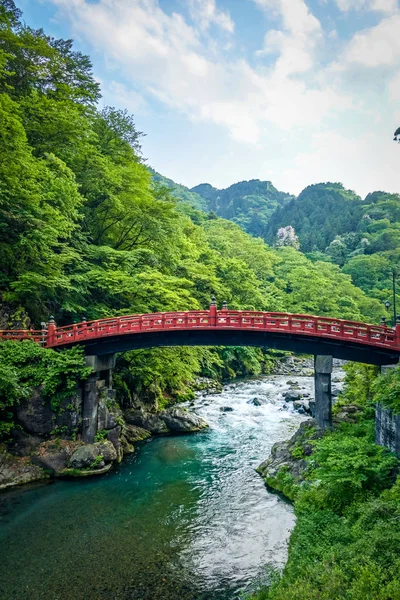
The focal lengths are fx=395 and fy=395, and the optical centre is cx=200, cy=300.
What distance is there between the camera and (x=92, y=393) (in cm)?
2039

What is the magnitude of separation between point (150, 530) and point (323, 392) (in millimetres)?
10524

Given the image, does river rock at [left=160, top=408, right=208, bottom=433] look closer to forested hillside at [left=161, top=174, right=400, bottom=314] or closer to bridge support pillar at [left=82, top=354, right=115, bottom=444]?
bridge support pillar at [left=82, top=354, right=115, bottom=444]

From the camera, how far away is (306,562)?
944 cm

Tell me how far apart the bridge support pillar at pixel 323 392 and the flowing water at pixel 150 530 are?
3.87 meters

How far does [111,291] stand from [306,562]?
17062mm

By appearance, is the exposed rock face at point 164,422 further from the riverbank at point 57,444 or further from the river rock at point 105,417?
the river rock at point 105,417

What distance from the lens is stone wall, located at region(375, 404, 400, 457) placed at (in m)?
14.2

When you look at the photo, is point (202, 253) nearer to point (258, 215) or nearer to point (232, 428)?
point (232, 428)

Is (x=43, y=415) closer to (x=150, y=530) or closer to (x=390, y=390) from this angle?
(x=150, y=530)

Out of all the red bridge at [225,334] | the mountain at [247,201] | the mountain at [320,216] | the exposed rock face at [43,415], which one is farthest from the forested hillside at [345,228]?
the exposed rock face at [43,415]

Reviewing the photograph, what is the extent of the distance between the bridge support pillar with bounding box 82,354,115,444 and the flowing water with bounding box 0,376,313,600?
2389 mm

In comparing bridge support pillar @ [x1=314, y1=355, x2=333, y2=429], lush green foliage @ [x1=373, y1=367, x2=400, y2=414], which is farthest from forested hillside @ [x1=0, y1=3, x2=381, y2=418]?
lush green foliage @ [x1=373, y1=367, x2=400, y2=414]

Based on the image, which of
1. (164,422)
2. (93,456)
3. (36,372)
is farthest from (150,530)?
(164,422)

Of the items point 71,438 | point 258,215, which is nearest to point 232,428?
point 71,438
